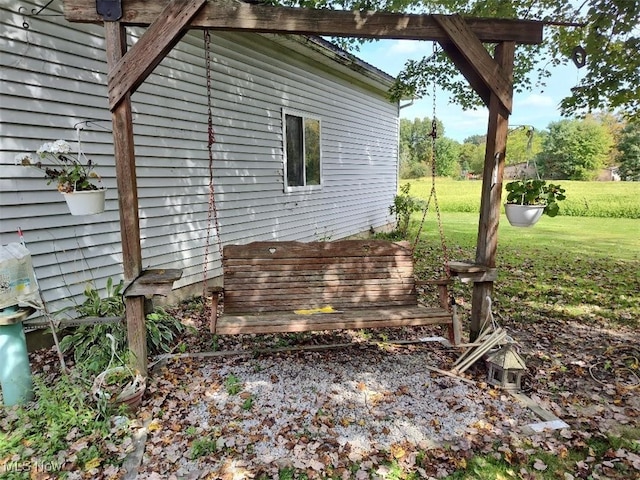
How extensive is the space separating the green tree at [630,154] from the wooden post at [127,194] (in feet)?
120

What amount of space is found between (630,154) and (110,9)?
38068 millimetres

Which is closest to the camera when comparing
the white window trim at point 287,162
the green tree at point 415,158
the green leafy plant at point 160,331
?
the green leafy plant at point 160,331

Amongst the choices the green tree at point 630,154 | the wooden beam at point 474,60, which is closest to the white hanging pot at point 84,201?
the wooden beam at point 474,60

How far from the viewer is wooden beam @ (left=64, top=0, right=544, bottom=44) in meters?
2.66

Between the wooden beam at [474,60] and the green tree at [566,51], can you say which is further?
the green tree at [566,51]

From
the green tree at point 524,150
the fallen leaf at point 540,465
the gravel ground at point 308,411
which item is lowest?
the fallen leaf at point 540,465

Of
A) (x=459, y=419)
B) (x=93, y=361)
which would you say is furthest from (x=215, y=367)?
(x=459, y=419)

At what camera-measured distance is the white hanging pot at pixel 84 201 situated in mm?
2746

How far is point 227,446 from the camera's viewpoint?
2.30 m

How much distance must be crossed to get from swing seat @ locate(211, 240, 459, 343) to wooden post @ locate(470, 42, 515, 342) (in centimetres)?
36

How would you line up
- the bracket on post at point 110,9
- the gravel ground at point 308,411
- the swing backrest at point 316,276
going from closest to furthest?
1. the gravel ground at point 308,411
2. the bracket on post at point 110,9
3. the swing backrest at point 316,276

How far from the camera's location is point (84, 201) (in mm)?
2775

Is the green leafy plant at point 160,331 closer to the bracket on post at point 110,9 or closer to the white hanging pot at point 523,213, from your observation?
the bracket on post at point 110,9

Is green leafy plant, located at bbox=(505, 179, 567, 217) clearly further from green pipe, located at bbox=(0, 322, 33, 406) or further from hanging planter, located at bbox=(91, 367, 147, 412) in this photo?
green pipe, located at bbox=(0, 322, 33, 406)
